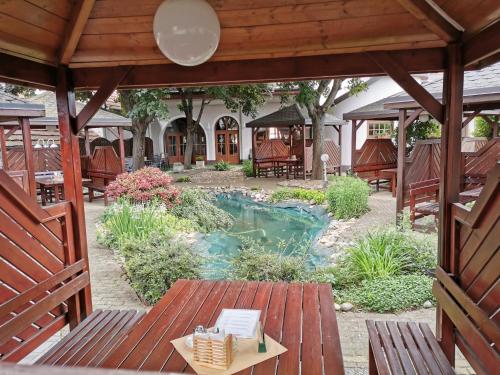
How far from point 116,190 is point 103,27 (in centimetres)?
577

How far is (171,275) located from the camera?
434 centimetres

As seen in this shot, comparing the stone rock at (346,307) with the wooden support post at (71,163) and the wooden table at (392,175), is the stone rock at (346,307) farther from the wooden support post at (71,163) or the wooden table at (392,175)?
the wooden table at (392,175)

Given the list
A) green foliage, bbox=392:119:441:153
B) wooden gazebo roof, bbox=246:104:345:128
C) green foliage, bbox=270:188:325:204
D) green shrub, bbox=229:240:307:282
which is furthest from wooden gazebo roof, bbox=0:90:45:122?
green foliage, bbox=392:119:441:153

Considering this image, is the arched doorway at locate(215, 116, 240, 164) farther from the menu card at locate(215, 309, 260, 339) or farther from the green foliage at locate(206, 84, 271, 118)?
the menu card at locate(215, 309, 260, 339)

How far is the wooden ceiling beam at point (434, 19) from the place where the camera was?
2371 millimetres

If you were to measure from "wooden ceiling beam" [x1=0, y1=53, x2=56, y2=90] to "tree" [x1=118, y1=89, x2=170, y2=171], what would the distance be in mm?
9868

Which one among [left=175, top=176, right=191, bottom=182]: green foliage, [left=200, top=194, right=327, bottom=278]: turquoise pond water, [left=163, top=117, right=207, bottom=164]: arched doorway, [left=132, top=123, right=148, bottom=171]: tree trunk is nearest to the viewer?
[left=200, top=194, right=327, bottom=278]: turquoise pond water

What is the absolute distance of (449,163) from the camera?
108 inches

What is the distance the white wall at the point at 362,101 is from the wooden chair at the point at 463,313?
14014 millimetres

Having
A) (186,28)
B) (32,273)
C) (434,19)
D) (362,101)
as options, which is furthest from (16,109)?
(362,101)

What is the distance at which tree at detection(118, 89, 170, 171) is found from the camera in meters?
12.9

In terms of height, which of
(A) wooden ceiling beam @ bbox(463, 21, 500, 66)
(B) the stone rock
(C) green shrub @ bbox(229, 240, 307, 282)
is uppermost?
(A) wooden ceiling beam @ bbox(463, 21, 500, 66)

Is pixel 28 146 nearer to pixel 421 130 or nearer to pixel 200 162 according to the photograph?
pixel 421 130

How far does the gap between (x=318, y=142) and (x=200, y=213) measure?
6.09m
